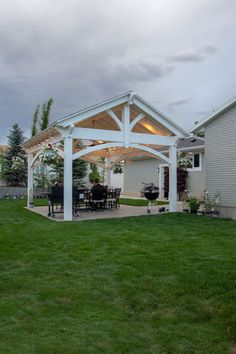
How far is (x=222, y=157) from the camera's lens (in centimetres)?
1287

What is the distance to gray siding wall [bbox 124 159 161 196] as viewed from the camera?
2427 centimetres

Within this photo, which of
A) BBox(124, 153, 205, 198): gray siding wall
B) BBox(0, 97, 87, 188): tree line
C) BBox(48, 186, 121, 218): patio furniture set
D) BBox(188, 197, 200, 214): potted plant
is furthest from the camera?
BBox(0, 97, 87, 188): tree line

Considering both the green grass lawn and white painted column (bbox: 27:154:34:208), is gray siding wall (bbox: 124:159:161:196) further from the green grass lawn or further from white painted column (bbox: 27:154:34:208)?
the green grass lawn

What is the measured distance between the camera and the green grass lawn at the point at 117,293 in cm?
345

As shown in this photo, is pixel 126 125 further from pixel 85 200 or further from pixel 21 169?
pixel 21 169

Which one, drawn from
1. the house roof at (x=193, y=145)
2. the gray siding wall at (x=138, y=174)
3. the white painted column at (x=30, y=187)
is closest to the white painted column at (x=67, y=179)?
the white painted column at (x=30, y=187)

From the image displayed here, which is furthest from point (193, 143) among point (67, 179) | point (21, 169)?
point (21, 169)

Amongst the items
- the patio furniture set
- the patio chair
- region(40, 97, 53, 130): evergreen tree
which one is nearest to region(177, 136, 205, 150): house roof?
the patio furniture set

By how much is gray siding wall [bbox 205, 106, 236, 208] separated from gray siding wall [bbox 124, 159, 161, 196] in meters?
Result: 10.4

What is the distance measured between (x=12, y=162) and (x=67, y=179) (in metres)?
15.6

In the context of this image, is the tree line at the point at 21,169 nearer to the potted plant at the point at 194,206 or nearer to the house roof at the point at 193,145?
the house roof at the point at 193,145

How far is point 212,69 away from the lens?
688 inches

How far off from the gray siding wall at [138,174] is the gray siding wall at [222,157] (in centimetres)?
1036

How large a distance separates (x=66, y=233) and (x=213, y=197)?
6.31m
